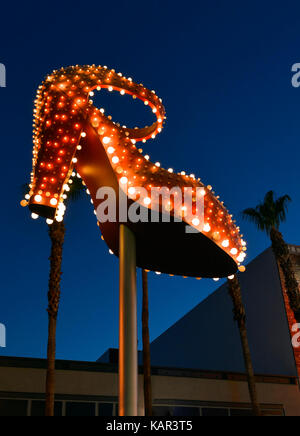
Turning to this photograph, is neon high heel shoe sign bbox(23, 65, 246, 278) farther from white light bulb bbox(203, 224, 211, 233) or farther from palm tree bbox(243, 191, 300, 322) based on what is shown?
palm tree bbox(243, 191, 300, 322)

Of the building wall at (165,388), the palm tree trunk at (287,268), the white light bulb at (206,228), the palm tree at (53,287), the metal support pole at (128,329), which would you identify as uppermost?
the palm tree trunk at (287,268)

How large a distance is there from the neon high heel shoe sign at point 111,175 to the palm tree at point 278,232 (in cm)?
1565

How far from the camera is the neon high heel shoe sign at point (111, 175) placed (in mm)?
5723

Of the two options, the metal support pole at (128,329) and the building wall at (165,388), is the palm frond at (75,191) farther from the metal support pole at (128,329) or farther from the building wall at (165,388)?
the metal support pole at (128,329)

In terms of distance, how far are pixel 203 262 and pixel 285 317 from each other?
17146 millimetres

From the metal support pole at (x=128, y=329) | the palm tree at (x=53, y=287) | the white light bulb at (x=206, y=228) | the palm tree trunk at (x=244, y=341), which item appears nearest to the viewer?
the metal support pole at (x=128, y=329)

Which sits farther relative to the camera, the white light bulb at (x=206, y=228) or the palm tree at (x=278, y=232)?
the palm tree at (x=278, y=232)

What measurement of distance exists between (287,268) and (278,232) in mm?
2077

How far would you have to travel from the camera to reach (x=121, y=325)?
561 centimetres

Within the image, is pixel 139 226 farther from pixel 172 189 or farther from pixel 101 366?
pixel 101 366

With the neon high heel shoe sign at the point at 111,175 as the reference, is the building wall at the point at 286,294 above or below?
above

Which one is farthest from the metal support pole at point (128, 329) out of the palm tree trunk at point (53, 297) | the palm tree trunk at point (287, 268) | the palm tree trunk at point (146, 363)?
the palm tree trunk at point (287, 268)

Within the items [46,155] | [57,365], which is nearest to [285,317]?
[57,365]

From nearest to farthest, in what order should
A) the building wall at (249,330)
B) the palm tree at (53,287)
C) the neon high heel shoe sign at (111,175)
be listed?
1. the neon high heel shoe sign at (111,175)
2. the palm tree at (53,287)
3. the building wall at (249,330)
